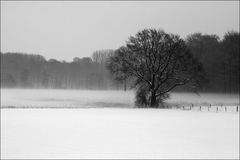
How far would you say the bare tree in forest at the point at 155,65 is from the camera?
5175 centimetres

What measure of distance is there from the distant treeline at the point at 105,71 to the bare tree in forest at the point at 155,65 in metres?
15.0

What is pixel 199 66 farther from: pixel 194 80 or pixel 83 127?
pixel 83 127

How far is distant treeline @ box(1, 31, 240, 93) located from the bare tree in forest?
49.3 feet

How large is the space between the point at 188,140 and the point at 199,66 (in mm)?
33244

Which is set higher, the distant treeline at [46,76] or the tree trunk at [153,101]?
the distant treeline at [46,76]

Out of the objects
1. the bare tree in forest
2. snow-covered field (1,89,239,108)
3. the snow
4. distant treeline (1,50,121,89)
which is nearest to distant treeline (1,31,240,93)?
distant treeline (1,50,121,89)

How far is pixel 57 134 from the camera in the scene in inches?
860

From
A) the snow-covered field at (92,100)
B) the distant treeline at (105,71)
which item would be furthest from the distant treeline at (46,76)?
the snow-covered field at (92,100)

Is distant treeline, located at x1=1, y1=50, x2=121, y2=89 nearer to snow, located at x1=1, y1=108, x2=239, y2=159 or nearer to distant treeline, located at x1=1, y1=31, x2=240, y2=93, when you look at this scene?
distant treeline, located at x1=1, y1=31, x2=240, y2=93

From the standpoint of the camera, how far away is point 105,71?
184125 millimetres

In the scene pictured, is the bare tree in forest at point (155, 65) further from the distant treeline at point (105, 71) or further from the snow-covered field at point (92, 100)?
the distant treeline at point (105, 71)

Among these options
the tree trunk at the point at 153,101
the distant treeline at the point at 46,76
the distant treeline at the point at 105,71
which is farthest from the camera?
the distant treeline at the point at 46,76

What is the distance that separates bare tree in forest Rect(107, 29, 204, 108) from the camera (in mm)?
51750

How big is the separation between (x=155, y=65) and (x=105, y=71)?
132 metres
